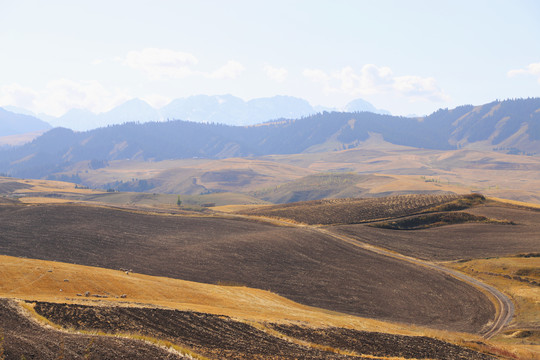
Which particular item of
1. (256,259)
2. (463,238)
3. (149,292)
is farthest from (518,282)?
(149,292)

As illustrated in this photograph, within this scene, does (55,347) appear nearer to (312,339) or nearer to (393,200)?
(312,339)

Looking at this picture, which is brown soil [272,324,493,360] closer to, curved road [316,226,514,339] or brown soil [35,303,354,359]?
brown soil [35,303,354,359]

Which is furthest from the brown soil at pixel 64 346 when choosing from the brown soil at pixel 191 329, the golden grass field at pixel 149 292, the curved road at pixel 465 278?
the curved road at pixel 465 278

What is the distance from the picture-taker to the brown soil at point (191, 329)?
25.2 meters

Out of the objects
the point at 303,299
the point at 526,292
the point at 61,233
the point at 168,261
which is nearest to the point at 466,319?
the point at 526,292

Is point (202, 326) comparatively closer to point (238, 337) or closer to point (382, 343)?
point (238, 337)

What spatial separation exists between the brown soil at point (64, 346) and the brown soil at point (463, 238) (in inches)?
2700

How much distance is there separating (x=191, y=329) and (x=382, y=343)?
44.9 ft

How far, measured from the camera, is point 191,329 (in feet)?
94.2

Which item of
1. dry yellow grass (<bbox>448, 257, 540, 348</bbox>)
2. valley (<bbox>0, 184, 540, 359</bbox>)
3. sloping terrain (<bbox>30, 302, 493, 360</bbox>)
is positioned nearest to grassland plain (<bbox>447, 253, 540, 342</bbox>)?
dry yellow grass (<bbox>448, 257, 540, 348</bbox>)

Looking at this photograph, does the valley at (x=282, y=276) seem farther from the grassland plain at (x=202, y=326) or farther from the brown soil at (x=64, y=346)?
the brown soil at (x=64, y=346)

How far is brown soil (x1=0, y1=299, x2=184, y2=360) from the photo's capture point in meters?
19.1

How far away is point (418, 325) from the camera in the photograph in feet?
155

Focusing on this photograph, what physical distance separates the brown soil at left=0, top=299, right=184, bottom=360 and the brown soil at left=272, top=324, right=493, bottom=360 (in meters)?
12.4
